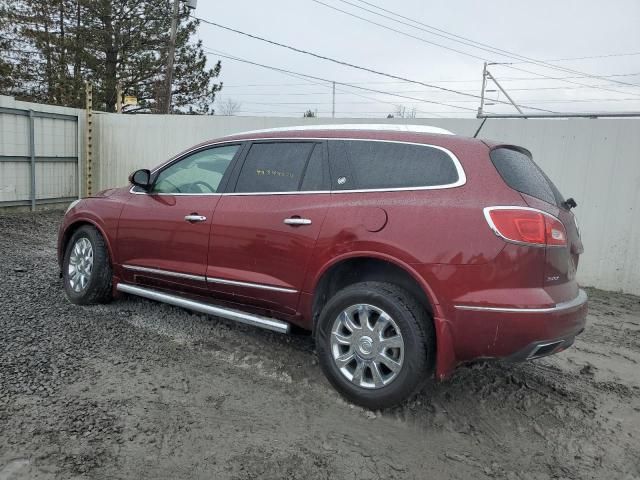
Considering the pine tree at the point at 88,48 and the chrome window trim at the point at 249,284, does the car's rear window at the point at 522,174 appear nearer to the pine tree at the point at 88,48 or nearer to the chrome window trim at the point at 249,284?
the chrome window trim at the point at 249,284

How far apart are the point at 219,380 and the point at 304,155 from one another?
1674 millimetres

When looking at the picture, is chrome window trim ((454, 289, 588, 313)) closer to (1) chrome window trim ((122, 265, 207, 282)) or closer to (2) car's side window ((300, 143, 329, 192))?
(2) car's side window ((300, 143, 329, 192))

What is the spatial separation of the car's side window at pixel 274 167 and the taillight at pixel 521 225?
141 centimetres

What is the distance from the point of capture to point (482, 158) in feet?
10.3

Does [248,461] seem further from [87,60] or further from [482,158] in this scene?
[87,60]

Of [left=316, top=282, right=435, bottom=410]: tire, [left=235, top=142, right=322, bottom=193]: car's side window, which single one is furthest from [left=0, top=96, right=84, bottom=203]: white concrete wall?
[left=316, top=282, right=435, bottom=410]: tire

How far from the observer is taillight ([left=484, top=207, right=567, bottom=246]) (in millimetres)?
2826

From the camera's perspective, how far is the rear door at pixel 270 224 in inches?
139

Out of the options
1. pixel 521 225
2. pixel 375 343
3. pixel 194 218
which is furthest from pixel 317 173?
pixel 521 225

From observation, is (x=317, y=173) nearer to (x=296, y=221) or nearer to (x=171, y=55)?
(x=296, y=221)

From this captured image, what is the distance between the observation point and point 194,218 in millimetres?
4121

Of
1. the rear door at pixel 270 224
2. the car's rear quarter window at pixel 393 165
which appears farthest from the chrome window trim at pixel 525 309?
the rear door at pixel 270 224

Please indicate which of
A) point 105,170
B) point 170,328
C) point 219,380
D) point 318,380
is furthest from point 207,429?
point 105,170

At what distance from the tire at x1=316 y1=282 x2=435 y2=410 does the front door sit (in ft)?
4.30
